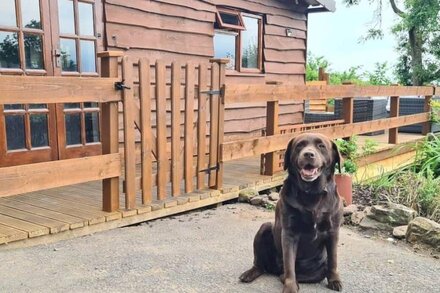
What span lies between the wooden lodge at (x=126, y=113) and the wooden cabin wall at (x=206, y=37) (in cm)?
2

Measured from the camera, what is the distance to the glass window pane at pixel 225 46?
723 cm

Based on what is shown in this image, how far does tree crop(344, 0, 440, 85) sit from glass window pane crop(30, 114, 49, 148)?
1294cm

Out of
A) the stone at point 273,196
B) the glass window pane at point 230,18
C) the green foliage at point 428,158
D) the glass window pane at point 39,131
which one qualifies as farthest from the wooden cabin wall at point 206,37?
the green foliage at point 428,158

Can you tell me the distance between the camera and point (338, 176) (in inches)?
187

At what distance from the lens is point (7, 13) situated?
14.9ft

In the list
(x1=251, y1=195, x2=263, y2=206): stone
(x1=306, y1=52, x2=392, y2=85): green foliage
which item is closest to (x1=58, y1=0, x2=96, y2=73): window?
(x1=251, y1=195, x2=263, y2=206): stone

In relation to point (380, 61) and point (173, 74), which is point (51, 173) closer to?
point (173, 74)

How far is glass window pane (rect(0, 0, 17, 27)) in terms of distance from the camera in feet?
14.8

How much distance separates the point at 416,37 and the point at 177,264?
51.9ft

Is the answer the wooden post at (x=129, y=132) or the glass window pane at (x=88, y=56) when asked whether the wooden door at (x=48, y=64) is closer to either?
the glass window pane at (x=88, y=56)

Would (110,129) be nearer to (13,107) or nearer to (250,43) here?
(13,107)

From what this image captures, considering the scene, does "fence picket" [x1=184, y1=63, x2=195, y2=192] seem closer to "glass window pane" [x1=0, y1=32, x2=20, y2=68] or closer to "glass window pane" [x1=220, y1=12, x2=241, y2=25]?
"glass window pane" [x1=0, y1=32, x2=20, y2=68]

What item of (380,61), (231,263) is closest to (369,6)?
(380,61)

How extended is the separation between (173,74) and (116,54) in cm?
64
